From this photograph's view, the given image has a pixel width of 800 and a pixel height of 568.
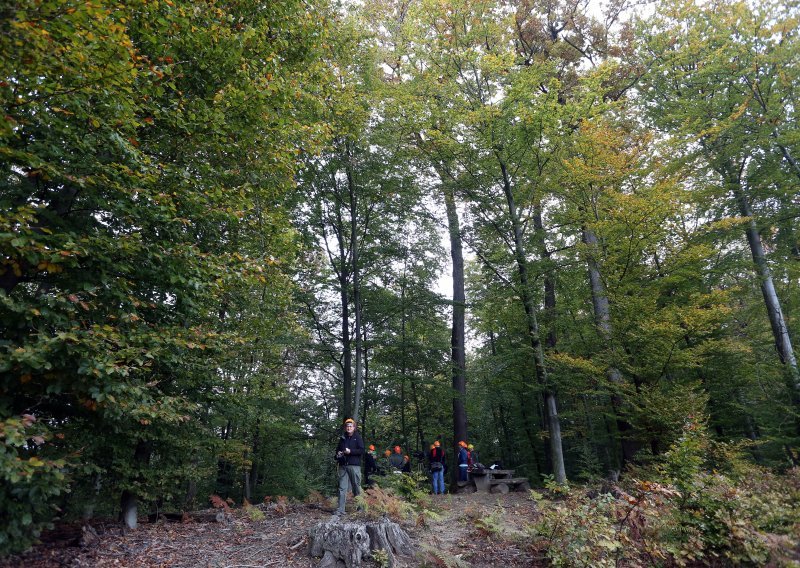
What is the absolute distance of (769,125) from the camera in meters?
11.6

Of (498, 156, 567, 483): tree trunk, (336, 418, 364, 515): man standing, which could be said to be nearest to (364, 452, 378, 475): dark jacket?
(336, 418, 364, 515): man standing

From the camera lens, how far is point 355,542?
5965 mm

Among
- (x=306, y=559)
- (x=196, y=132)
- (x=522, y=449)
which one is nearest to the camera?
(x=306, y=559)

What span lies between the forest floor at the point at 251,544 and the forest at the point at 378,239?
598mm

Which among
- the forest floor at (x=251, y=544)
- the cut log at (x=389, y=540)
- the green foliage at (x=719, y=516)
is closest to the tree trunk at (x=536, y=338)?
the forest floor at (x=251, y=544)

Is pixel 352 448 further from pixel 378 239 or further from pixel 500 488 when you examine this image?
pixel 378 239

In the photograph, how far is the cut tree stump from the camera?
5.86 m

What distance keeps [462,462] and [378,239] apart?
7417mm

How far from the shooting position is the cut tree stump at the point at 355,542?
5.86 meters

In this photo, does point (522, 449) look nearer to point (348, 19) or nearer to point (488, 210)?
point (488, 210)

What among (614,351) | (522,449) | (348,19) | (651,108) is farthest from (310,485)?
(651,108)

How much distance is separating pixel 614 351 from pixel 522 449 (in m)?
13.6

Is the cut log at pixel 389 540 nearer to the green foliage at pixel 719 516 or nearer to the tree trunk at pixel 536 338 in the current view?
the green foliage at pixel 719 516

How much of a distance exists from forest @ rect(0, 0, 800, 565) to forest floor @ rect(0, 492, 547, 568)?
1.96ft
